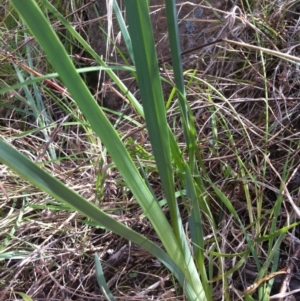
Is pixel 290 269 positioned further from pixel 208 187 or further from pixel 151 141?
pixel 151 141

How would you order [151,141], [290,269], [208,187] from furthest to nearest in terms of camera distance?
[208,187] → [290,269] → [151,141]

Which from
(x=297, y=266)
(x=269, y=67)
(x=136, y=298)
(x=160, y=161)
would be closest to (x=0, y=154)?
(x=160, y=161)

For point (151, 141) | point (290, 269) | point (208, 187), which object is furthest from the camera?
point (208, 187)

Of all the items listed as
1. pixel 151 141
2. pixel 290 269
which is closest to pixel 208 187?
pixel 290 269

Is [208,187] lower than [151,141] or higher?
lower

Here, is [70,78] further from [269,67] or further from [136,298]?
[269,67]

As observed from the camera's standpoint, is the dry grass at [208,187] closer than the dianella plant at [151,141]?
No

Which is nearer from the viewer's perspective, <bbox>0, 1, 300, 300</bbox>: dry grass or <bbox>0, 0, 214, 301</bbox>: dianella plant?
<bbox>0, 0, 214, 301</bbox>: dianella plant

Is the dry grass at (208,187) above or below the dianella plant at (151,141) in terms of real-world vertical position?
below
